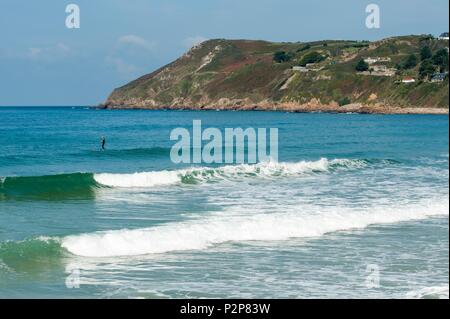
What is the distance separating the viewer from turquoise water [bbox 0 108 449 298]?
1258 cm

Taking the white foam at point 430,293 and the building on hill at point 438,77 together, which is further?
the building on hill at point 438,77

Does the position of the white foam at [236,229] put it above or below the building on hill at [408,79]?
below

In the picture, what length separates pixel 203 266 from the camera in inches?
554

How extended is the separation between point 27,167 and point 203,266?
82.4 feet

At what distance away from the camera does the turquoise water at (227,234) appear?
12.6 metres

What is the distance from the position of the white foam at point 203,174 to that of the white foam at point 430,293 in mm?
19013

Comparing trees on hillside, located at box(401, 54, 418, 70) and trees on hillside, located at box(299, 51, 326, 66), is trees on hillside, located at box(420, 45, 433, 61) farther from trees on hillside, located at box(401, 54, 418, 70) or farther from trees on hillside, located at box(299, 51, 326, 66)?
trees on hillside, located at box(299, 51, 326, 66)

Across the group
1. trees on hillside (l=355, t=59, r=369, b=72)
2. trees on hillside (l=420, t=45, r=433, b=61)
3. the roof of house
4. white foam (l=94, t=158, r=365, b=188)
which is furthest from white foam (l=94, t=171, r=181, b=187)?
trees on hillside (l=355, t=59, r=369, b=72)

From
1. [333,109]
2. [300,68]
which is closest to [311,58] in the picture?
[300,68]

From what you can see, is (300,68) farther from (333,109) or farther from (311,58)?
(333,109)

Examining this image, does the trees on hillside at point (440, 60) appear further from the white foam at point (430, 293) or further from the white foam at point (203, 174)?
the white foam at point (430, 293)

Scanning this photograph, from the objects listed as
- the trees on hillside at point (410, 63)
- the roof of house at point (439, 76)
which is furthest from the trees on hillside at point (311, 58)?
the roof of house at point (439, 76)

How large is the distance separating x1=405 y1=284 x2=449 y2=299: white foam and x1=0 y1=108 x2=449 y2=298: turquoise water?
0.09 ft

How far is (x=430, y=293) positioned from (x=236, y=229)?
21.7 ft
